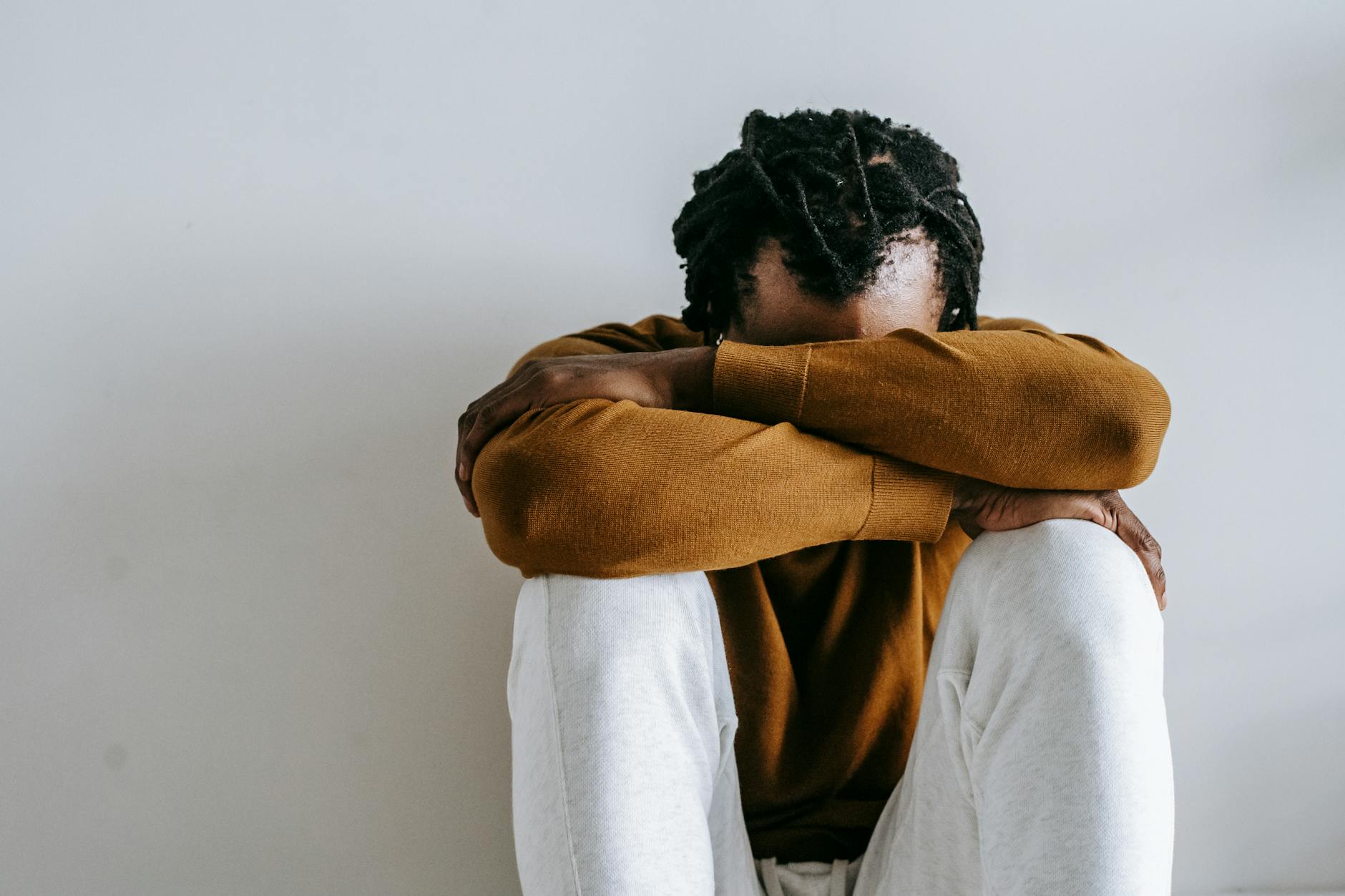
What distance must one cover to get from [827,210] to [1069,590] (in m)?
0.42

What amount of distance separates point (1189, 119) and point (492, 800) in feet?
4.13

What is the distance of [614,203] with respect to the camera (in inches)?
52.2

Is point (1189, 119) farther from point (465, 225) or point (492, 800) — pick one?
point (492, 800)

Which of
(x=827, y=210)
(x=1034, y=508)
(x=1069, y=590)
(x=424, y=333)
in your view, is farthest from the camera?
(x=424, y=333)

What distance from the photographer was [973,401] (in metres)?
0.82

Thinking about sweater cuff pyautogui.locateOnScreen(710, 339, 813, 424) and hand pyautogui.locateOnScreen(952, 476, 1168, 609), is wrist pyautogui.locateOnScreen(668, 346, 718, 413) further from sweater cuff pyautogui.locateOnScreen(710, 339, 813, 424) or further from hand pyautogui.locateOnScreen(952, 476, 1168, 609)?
hand pyautogui.locateOnScreen(952, 476, 1168, 609)

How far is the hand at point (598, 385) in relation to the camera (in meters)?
0.88

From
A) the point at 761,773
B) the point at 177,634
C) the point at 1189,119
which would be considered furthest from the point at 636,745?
the point at 1189,119

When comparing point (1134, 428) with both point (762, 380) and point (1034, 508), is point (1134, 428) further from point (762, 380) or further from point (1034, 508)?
point (762, 380)

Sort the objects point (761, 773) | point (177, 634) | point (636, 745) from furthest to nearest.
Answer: point (177, 634), point (761, 773), point (636, 745)

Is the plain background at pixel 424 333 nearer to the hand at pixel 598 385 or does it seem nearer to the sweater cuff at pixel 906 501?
the hand at pixel 598 385

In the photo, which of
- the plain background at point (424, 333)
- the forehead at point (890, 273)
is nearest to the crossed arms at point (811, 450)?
the forehead at point (890, 273)

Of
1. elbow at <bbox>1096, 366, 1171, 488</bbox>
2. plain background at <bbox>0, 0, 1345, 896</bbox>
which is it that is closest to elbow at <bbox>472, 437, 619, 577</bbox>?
elbow at <bbox>1096, 366, 1171, 488</bbox>

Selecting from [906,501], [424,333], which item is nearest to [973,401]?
[906,501]
